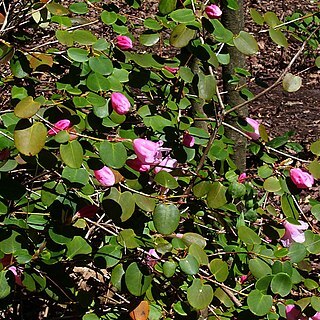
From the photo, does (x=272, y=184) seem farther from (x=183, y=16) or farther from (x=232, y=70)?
(x=232, y=70)

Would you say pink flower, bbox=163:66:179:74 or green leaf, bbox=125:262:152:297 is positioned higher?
pink flower, bbox=163:66:179:74

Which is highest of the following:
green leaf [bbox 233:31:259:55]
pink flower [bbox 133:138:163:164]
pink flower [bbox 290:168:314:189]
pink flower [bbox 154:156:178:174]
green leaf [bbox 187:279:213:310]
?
green leaf [bbox 233:31:259:55]

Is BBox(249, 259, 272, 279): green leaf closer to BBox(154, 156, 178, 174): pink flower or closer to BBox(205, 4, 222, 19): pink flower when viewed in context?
BBox(154, 156, 178, 174): pink flower

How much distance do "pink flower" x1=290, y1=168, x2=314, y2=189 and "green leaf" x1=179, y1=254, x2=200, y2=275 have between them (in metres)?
0.31


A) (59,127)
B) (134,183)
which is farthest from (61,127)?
(134,183)

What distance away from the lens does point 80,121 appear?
5.48ft

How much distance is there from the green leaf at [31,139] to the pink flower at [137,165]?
0.90 ft

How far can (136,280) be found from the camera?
5.23ft

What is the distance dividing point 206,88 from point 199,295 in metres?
0.50

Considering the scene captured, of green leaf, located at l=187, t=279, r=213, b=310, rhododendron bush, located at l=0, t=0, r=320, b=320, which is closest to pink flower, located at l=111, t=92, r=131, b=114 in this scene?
rhododendron bush, located at l=0, t=0, r=320, b=320

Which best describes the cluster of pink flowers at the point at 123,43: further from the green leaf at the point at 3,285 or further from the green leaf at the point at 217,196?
the green leaf at the point at 3,285

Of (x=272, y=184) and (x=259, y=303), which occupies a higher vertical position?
(x=272, y=184)

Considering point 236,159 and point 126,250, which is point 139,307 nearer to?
point 126,250

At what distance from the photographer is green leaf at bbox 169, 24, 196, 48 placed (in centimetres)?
164
